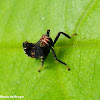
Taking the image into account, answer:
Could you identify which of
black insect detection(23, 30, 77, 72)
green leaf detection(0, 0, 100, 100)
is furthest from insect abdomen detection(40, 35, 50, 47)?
green leaf detection(0, 0, 100, 100)

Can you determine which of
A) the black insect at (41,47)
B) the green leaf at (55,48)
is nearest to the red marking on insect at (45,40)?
the black insect at (41,47)

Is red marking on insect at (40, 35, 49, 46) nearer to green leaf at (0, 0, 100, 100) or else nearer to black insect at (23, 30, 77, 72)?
black insect at (23, 30, 77, 72)

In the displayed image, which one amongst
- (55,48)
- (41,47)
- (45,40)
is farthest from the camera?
(55,48)

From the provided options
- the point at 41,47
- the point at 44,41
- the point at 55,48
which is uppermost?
the point at 44,41

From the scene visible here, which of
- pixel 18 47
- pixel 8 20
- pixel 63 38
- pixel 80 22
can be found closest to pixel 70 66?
pixel 63 38

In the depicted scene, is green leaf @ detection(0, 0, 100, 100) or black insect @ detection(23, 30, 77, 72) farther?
black insect @ detection(23, 30, 77, 72)

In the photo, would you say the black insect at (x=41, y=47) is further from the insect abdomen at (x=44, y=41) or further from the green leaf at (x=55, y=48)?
the green leaf at (x=55, y=48)

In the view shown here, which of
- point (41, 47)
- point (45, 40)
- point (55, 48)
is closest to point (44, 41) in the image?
point (45, 40)

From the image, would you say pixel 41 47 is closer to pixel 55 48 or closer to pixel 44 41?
pixel 44 41

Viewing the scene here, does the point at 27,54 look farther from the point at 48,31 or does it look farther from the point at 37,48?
the point at 48,31
